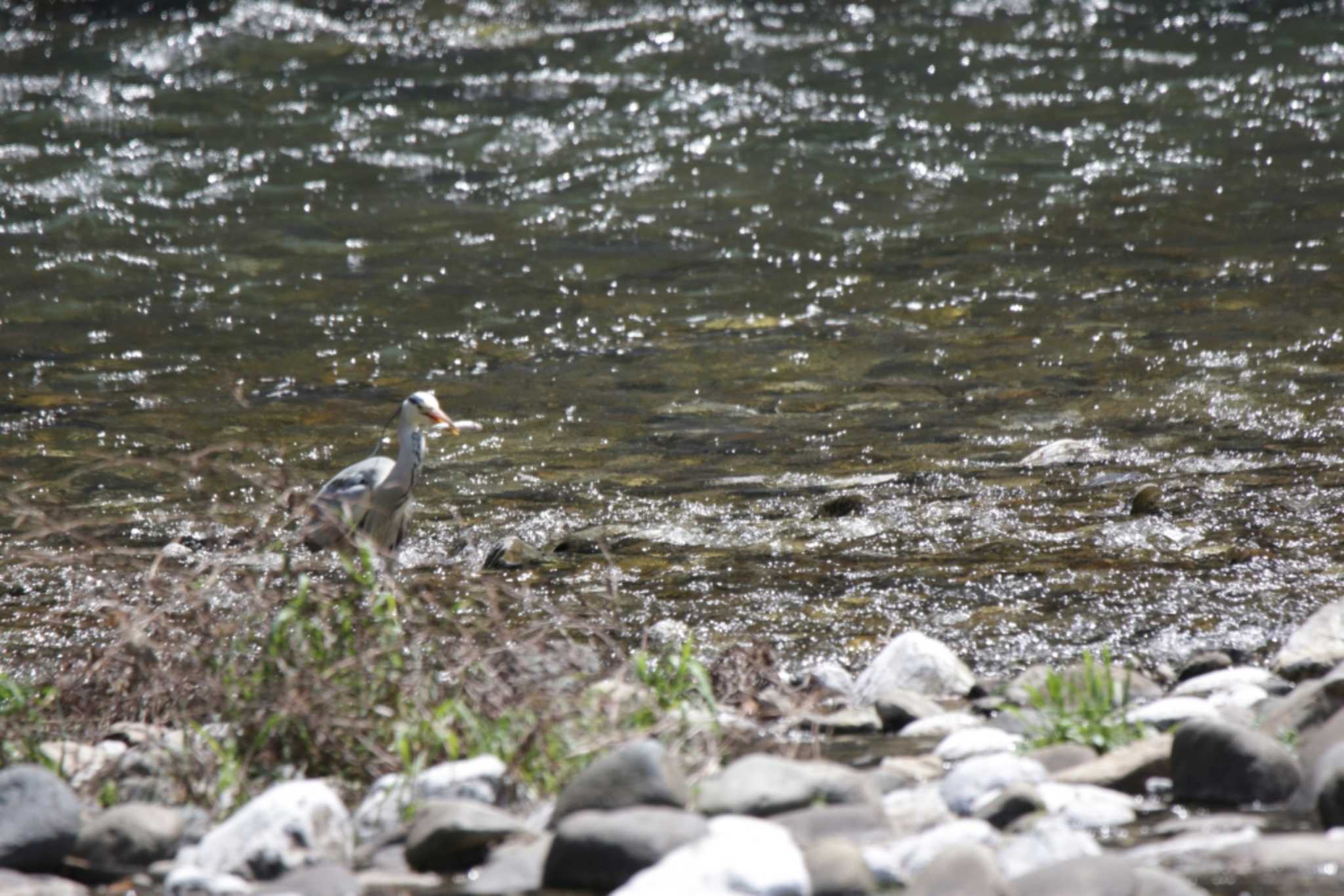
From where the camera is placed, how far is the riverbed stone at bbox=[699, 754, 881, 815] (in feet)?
10.8

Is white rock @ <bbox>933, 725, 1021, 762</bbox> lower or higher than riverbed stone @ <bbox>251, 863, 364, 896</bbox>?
lower

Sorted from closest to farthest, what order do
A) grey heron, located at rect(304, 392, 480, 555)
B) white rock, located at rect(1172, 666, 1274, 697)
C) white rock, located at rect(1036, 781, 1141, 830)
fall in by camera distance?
white rock, located at rect(1036, 781, 1141, 830) < white rock, located at rect(1172, 666, 1274, 697) < grey heron, located at rect(304, 392, 480, 555)

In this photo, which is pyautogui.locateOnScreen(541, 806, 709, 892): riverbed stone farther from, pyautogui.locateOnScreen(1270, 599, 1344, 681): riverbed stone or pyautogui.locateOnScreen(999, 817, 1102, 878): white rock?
pyautogui.locateOnScreen(1270, 599, 1344, 681): riverbed stone

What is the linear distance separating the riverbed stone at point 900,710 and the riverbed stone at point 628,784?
0.97 m

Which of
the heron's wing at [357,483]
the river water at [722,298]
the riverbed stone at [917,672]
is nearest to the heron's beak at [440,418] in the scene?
the river water at [722,298]

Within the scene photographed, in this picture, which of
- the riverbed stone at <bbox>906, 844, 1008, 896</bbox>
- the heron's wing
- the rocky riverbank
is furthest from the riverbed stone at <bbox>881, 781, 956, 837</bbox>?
the heron's wing

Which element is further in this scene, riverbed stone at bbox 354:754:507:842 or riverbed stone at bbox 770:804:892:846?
riverbed stone at bbox 354:754:507:842

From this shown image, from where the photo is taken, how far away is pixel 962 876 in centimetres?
281

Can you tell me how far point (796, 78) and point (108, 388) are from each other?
7991 mm

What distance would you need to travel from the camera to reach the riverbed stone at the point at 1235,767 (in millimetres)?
3324

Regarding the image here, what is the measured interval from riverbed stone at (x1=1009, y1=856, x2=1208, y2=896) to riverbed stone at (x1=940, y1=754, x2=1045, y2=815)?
53cm

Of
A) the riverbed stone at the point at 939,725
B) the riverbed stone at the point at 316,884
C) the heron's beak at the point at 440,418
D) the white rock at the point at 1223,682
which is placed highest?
the heron's beak at the point at 440,418

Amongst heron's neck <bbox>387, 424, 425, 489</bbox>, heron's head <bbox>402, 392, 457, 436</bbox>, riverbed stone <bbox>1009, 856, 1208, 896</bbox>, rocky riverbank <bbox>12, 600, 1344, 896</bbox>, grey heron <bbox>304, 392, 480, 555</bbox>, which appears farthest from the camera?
heron's head <bbox>402, 392, 457, 436</bbox>

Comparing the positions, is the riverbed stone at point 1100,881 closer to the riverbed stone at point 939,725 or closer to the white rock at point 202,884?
the riverbed stone at point 939,725
